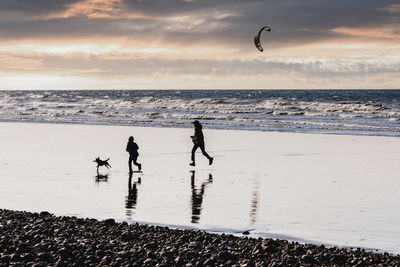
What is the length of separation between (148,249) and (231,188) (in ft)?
21.2

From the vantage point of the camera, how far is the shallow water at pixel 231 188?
1112 cm

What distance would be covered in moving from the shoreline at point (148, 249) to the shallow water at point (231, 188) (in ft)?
2.73

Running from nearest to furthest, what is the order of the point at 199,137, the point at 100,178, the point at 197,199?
the point at 197,199 < the point at 100,178 < the point at 199,137

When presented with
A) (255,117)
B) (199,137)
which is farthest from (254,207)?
(255,117)

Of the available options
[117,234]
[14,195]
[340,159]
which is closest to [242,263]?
[117,234]

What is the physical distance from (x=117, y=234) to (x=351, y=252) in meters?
3.81

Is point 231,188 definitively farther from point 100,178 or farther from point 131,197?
point 100,178

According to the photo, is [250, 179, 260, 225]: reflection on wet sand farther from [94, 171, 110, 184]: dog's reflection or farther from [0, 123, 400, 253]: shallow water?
[94, 171, 110, 184]: dog's reflection

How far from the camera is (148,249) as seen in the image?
905 centimetres

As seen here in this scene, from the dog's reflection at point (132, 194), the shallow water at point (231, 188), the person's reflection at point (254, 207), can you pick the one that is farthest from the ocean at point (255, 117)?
the person's reflection at point (254, 207)

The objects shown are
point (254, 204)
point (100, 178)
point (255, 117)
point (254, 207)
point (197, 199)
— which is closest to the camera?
point (254, 207)

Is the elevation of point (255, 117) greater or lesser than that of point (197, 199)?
greater

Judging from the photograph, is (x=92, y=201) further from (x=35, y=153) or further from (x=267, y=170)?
(x=35, y=153)

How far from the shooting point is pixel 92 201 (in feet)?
44.1
